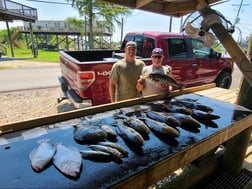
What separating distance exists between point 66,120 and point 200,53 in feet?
16.1

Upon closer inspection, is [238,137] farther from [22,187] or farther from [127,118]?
[22,187]

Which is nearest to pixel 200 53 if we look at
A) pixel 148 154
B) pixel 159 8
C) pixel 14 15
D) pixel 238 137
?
pixel 159 8

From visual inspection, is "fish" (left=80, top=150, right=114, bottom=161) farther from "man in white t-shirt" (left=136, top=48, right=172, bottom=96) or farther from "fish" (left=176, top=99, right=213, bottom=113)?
"man in white t-shirt" (left=136, top=48, right=172, bottom=96)

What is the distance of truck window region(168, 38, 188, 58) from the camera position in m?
4.74

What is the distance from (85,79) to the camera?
3.49 m

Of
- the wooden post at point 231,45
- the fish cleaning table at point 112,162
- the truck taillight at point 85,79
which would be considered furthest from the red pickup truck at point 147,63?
the fish cleaning table at point 112,162

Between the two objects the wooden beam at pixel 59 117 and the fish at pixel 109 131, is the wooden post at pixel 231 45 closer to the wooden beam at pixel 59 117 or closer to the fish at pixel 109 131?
the wooden beam at pixel 59 117

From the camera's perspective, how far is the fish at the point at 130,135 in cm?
136

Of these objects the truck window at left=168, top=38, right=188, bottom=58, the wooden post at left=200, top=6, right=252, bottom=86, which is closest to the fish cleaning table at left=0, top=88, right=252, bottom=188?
the wooden post at left=200, top=6, right=252, bottom=86

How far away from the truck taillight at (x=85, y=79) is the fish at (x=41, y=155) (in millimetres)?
2226

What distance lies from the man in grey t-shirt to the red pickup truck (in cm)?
65

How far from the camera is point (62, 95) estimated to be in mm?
4742

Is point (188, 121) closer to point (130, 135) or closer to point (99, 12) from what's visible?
point (130, 135)

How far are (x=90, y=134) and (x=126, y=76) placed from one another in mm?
1750
